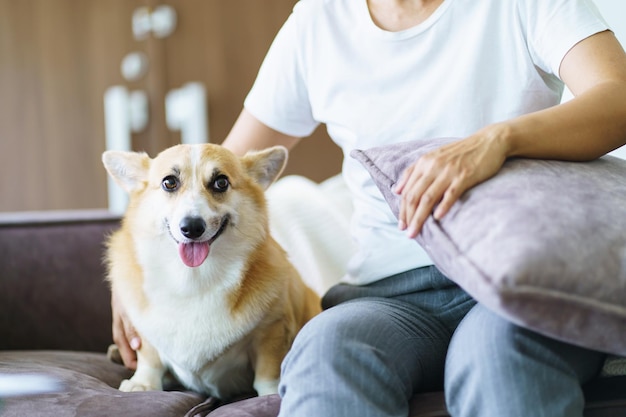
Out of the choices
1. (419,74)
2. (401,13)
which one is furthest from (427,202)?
(401,13)

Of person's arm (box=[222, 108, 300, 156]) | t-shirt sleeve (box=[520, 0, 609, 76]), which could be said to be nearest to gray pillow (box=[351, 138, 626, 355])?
t-shirt sleeve (box=[520, 0, 609, 76])

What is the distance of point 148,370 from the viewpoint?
128cm

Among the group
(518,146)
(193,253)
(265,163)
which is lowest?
(193,253)

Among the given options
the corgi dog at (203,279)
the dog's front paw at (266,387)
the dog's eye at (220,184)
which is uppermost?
the dog's eye at (220,184)

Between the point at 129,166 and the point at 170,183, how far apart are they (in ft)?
0.46

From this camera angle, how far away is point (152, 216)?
1.27m

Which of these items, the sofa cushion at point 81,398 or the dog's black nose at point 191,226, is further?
the dog's black nose at point 191,226

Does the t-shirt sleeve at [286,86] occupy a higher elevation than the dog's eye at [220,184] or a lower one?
higher

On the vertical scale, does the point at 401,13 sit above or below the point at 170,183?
above

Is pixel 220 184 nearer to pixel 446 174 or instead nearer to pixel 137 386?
pixel 137 386

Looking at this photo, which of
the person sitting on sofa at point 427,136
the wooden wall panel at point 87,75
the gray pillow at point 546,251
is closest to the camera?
the gray pillow at point 546,251

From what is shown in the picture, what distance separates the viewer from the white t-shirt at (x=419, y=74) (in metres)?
1.17

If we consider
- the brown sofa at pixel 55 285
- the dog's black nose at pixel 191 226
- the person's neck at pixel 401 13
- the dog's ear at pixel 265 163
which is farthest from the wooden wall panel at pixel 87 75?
the dog's black nose at pixel 191 226

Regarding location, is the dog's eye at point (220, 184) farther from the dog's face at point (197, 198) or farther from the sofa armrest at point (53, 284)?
the sofa armrest at point (53, 284)
